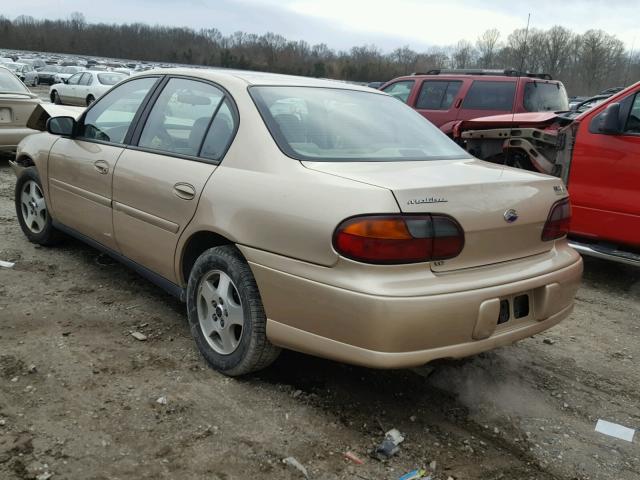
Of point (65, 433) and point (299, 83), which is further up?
point (299, 83)

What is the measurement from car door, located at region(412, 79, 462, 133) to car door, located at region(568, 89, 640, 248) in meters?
4.39

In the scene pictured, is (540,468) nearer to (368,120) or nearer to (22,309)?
(368,120)

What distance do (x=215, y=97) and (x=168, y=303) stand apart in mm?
1529

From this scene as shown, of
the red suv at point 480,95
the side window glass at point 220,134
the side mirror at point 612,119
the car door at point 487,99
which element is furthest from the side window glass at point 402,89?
the side window glass at point 220,134

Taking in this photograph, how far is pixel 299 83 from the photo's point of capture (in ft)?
11.6

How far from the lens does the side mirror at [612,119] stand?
4871 millimetres

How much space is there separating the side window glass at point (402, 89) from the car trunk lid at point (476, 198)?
774 centimetres

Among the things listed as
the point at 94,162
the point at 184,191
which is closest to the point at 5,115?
the point at 94,162

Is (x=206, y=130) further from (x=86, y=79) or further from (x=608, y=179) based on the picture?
(x=86, y=79)

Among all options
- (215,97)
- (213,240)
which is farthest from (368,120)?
(213,240)

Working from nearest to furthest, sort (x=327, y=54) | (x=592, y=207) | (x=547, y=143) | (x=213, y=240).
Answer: (x=213, y=240) → (x=592, y=207) → (x=547, y=143) → (x=327, y=54)

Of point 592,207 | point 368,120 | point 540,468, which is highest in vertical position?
point 368,120

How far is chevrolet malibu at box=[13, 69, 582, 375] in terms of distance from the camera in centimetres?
241

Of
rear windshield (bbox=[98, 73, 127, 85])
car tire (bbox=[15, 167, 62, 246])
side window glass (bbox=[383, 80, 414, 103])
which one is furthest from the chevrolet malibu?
rear windshield (bbox=[98, 73, 127, 85])
